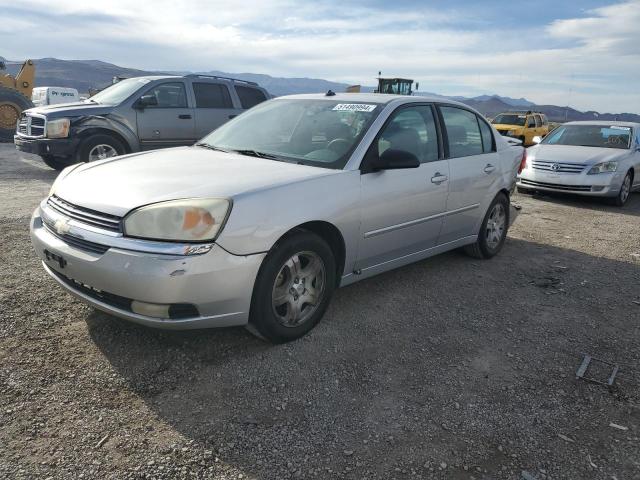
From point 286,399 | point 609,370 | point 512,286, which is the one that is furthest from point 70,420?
point 512,286

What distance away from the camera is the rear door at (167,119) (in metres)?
9.23

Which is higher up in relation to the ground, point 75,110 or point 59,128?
point 75,110

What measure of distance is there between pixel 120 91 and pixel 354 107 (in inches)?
272

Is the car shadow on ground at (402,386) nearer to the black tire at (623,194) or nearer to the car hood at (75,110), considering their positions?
the black tire at (623,194)

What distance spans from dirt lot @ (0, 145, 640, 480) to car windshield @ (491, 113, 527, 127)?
19.1 metres

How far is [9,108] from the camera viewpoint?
14.8 m

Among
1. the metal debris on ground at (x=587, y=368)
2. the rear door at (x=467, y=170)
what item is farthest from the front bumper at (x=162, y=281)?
the rear door at (x=467, y=170)

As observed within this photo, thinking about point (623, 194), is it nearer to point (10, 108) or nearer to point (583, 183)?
point (583, 183)

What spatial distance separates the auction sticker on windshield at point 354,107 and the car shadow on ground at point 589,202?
6470 millimetres

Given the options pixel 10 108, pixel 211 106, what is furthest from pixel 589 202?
pixel 10 108

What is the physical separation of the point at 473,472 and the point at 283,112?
10.4 feet

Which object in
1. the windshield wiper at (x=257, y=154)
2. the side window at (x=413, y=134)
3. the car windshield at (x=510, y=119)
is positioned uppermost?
the car windshield at (x=510, y=119)

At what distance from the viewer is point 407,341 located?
11.6 feet

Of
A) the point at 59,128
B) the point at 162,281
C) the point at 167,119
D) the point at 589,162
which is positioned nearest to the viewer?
the point at 162,281
